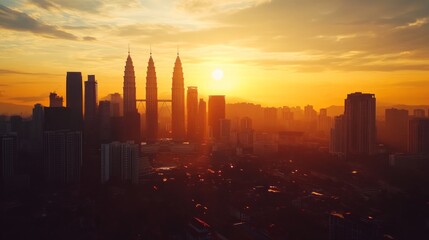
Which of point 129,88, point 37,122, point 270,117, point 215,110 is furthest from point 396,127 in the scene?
point 37,122

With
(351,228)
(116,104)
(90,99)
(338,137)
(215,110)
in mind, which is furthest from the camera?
(215,110)

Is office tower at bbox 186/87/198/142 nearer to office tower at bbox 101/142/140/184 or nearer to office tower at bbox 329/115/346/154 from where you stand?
office tower at bbox 329/115/346/154

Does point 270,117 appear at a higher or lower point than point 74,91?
lower

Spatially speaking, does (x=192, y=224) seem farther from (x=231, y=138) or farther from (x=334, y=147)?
(x=231, y=138)

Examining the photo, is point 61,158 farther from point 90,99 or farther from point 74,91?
point 90,99

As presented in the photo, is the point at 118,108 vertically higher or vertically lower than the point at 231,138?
higher

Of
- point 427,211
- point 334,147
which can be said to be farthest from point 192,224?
point 334,147

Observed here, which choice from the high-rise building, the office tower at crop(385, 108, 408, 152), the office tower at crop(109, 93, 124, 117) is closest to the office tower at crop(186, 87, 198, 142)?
the office tower at crop(109, 93, 124, 117)
